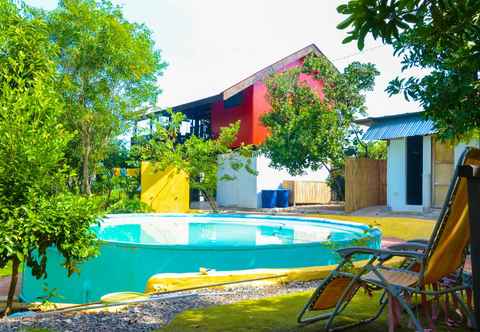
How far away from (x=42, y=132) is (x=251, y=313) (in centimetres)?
248

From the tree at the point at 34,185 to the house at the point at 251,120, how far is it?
54.4 ft

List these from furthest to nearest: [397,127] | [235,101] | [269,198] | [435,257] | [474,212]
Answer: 1. [235,101]
2. [269,198]
3. [397,127]
4. [435,257]
5. [474,212]

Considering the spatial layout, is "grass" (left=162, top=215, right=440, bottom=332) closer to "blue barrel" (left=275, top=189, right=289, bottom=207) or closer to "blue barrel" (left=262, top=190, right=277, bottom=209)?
"blue barrel" (left=262, top=190, right=277, bottom=209)

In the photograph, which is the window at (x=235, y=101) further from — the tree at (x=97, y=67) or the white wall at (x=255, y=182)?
the tree at (x=97, y=67)

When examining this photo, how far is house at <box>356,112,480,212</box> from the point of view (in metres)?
16.2

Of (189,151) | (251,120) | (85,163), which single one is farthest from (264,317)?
(251,120)

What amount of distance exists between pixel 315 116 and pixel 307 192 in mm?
5607

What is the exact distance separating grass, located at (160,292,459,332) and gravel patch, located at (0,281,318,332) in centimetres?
20

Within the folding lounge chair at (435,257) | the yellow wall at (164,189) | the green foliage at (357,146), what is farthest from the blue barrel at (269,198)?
the folding lounge chair at (435,257)

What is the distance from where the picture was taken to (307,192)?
23.2 meters

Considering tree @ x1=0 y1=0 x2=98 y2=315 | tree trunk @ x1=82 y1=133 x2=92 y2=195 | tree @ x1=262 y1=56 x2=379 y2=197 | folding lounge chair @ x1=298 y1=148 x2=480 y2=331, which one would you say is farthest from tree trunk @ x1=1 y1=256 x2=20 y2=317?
tree @ x1=262 y1=56 x2=379 y2=197

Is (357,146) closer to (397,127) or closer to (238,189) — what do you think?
(397,127)

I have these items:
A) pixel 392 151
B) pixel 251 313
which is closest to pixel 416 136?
pixel 392 151

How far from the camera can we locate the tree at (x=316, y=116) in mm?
18594
